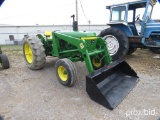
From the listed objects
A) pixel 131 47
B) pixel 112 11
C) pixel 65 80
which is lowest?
pixel 65 80

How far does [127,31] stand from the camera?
5977 mm

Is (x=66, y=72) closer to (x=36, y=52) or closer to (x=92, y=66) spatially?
(x=92, y=66)

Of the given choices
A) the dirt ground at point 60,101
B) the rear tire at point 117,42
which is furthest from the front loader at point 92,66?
the rear tire at point 117,42

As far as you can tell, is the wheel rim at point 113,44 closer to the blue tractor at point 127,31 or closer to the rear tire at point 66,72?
the blue tractor at point 127,31

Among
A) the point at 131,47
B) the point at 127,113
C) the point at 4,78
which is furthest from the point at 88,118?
the point at 131,47

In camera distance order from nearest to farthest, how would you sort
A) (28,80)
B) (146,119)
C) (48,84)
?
(146,119) → (48,84) → (28,80)

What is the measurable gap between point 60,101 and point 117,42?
3664 millimetres

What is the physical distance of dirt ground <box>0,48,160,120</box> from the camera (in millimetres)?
2477

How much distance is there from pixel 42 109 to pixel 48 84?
1077mm

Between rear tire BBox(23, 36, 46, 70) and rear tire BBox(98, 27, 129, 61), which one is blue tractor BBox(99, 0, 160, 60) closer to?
rear tire BBox(98, 27, 129, 61)

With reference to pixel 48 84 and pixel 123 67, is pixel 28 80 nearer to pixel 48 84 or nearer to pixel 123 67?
pixel 48 84

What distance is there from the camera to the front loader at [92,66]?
286 cm

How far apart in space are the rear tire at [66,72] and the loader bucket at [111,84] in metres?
0.49

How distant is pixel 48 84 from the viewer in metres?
3.68
